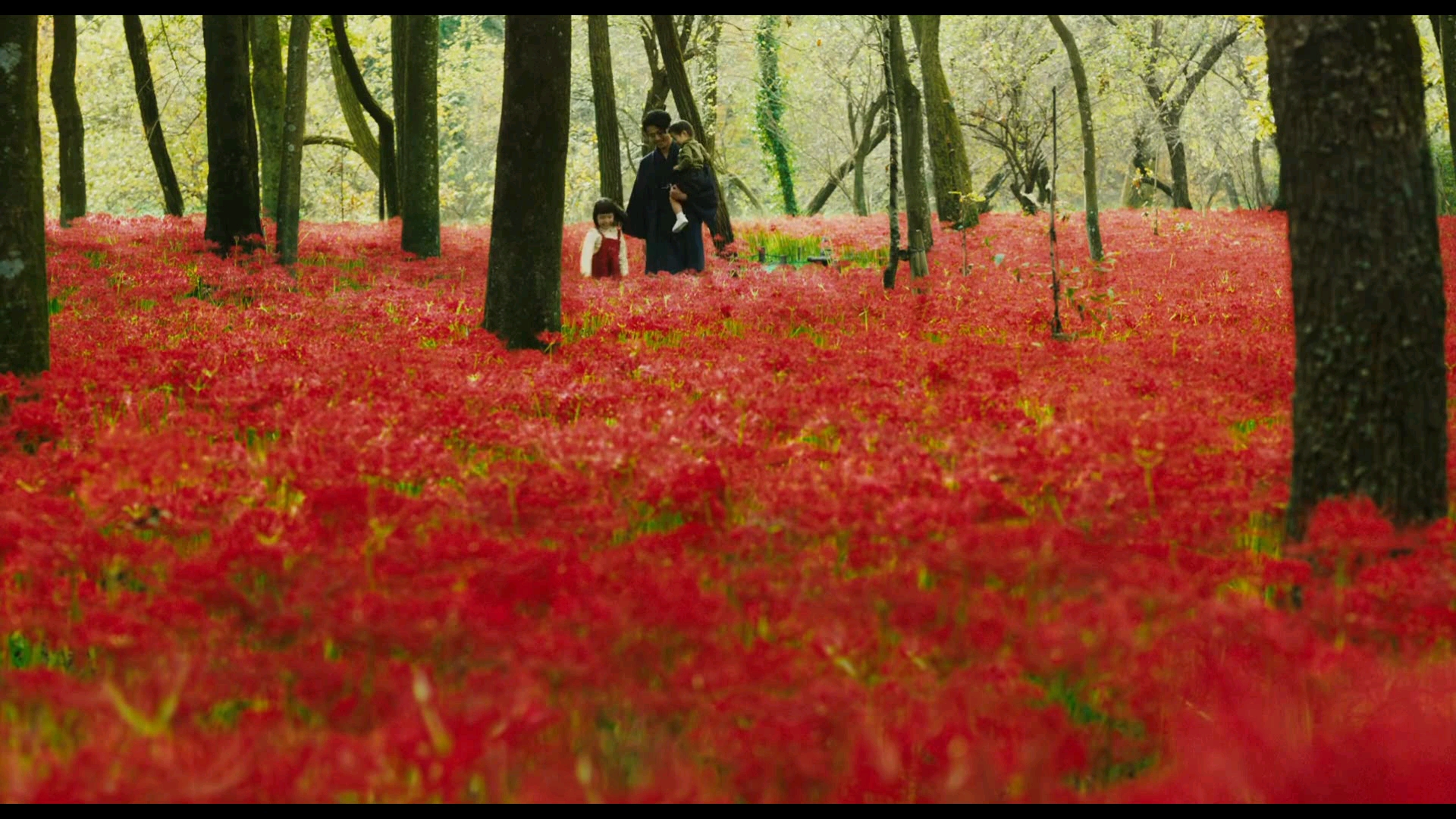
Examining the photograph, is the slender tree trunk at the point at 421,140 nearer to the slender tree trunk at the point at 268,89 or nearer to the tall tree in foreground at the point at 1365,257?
the slender tree trunk at the point at 268,89

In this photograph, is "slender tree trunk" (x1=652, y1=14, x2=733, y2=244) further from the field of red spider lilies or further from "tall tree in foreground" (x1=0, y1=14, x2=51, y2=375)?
"tall tree in foreground" (x1=0, y1=14, x2=51, y2=375)

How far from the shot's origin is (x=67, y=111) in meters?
17.3

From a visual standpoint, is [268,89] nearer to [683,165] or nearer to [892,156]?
[683,165]

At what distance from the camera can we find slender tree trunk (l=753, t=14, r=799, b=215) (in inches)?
1421

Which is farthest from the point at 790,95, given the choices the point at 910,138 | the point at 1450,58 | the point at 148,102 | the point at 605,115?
the point at 1450,58

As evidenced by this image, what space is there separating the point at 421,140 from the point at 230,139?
9.62 feet

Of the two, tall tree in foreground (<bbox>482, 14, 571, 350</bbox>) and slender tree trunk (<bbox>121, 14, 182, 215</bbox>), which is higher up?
slender tree trunk (<bbox>121, 14, 182, 215</bbox>)

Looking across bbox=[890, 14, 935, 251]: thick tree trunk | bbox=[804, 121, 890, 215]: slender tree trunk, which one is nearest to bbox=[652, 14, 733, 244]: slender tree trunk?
bbox=[890, 14, 935, 251]: thick tree trunk

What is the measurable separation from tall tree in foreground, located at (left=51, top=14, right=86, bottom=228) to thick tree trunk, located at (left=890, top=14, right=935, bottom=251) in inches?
459

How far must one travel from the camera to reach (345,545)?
409 centimetres

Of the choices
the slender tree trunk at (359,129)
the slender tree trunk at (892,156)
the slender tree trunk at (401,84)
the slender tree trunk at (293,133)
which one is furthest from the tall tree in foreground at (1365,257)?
the slender tree trunk at (359,129)

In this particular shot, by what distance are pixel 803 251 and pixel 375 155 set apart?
958 cm
